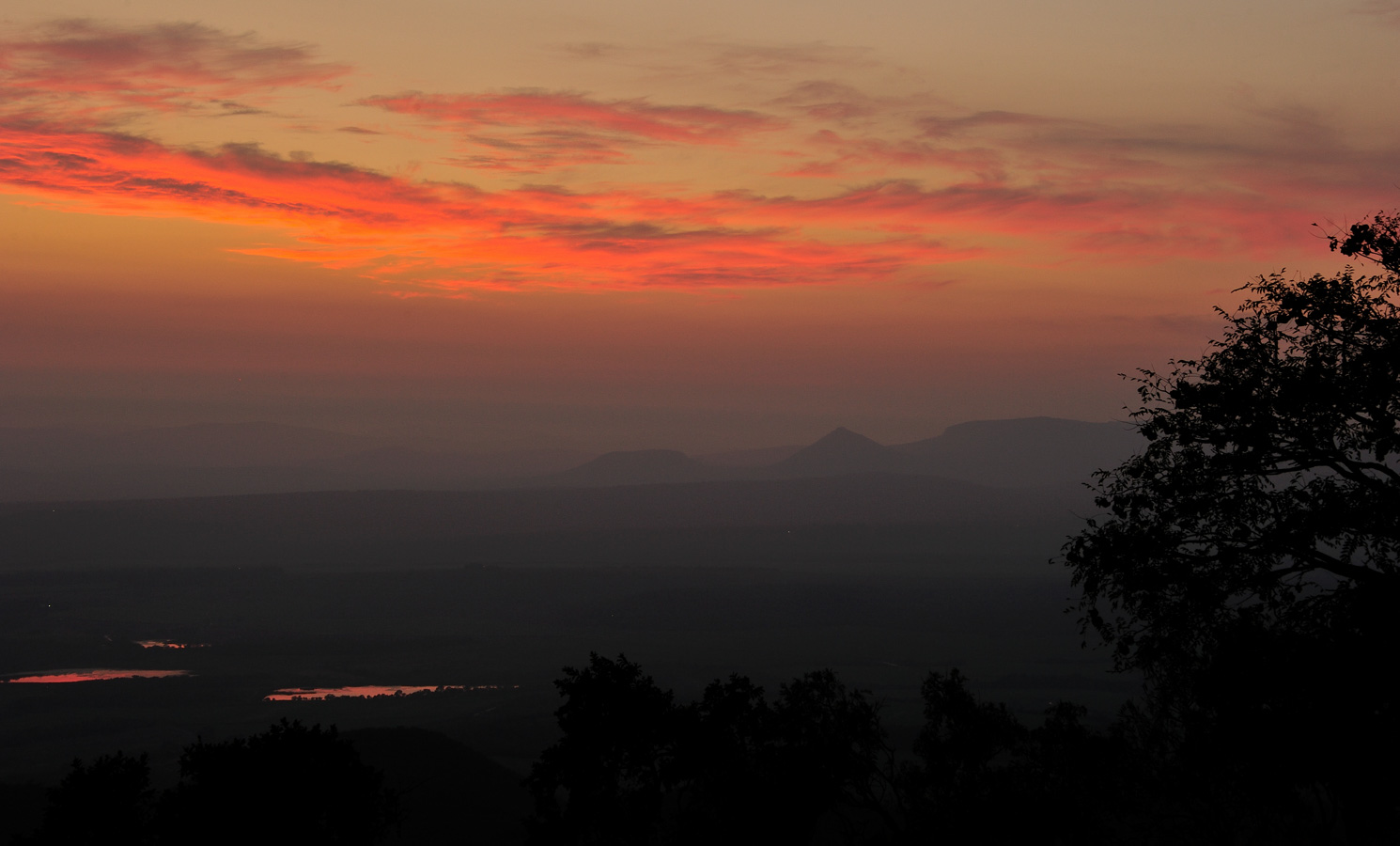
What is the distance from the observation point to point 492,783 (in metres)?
79.2

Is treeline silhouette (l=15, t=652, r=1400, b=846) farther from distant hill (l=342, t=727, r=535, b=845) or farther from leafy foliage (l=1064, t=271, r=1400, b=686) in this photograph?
distant hill (l=342, t=727, r=535, b=845)

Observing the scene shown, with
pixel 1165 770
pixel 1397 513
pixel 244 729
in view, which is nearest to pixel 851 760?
pixel 1165 770

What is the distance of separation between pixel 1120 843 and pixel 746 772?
1651cm

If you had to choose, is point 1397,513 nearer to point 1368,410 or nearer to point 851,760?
point 1368,410

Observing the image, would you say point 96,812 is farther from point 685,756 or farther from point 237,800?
point 685,756

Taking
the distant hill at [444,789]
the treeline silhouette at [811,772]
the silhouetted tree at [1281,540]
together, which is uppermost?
the silhouetted tree at [1281,540]

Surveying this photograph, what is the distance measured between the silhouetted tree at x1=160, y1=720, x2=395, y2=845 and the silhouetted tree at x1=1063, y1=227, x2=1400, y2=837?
21705mm

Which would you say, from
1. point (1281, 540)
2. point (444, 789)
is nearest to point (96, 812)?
point (1281, 540)

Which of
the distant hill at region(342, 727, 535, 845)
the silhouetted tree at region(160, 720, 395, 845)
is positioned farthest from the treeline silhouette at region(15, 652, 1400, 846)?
the distant hill at region(342, 727, 535, 845)

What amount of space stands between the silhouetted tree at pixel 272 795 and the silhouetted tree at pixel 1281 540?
21705mm

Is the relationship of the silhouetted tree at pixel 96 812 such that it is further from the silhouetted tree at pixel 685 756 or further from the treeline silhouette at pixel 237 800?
the silhouetted tree at pixel 685 756

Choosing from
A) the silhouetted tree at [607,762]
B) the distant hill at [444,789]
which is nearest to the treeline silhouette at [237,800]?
the silhouetted tree at [607,762]

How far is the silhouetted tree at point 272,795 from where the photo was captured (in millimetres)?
28984

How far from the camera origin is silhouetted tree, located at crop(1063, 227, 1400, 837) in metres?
20.8
